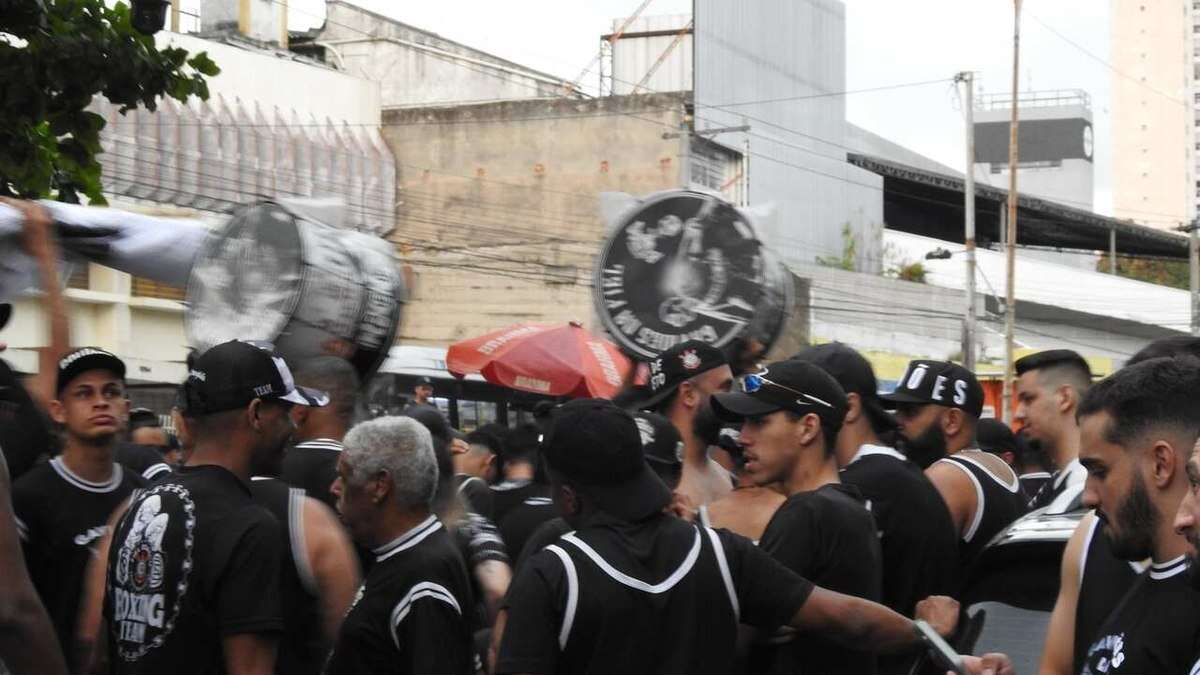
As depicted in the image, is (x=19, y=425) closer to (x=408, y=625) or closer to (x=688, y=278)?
(x=408, y=625)

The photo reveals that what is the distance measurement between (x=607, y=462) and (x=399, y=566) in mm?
774

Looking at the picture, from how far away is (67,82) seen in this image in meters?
9.28

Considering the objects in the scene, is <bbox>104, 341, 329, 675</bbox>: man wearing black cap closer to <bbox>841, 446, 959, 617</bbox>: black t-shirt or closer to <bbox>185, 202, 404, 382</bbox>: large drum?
<bbox>185, 202, 404, 382</bbox>: large drum

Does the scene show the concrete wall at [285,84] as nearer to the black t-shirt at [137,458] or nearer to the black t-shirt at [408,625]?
the black t-shirt at [137,458]

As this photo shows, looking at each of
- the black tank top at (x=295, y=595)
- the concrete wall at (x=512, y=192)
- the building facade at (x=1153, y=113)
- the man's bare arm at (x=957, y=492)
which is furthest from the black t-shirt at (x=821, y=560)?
the building facade at (x=1153, y=113)

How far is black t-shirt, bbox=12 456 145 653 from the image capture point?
602cm

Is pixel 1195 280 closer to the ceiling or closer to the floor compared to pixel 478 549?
closer to the ceiling

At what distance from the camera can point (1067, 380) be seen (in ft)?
23.5

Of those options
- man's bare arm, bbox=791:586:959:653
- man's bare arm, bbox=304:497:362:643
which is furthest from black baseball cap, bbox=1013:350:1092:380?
man's bare arm, bbox=304:497:362:643

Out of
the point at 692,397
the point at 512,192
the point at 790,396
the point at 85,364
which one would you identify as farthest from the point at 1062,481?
the point at 512,192

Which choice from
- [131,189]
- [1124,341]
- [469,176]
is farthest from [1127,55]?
[131,189]

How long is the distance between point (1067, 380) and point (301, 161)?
2731 cm

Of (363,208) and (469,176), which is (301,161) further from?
(469,176)

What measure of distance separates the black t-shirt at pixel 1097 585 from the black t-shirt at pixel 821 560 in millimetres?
948
